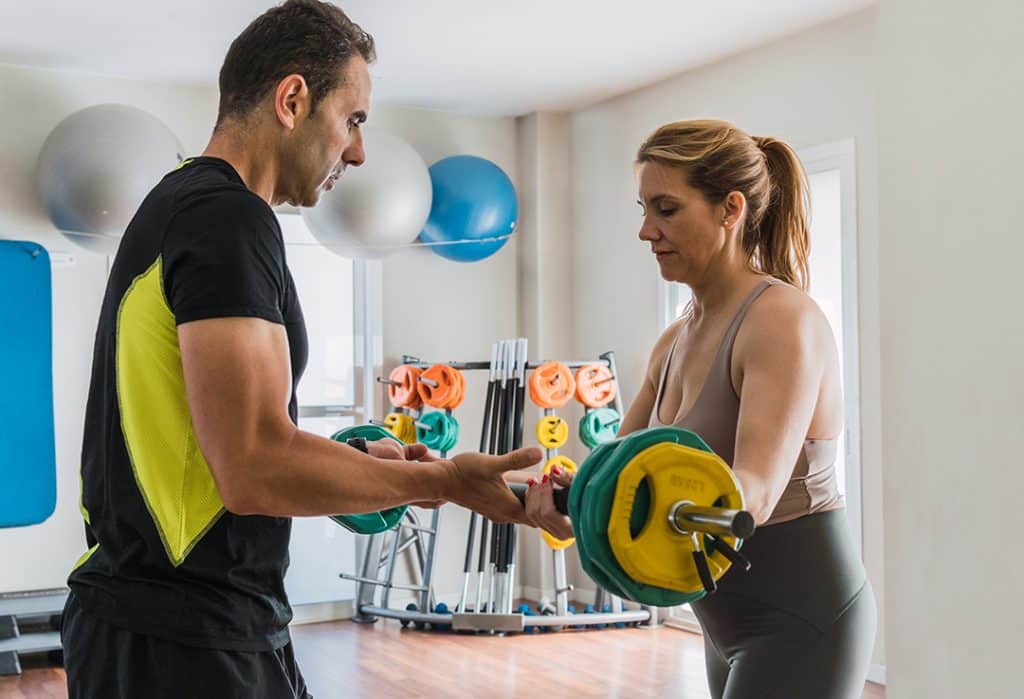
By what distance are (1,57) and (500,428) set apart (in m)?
2.76

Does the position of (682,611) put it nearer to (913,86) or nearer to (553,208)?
(553,208)

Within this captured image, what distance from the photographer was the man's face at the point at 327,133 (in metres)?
1.38

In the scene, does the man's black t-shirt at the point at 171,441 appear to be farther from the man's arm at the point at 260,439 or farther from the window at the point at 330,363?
the window at the point at 330,363

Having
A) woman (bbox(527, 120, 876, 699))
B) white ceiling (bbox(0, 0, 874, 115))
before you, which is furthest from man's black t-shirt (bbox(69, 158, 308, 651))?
white ceiling (bbox(0, 0, 874, 115))

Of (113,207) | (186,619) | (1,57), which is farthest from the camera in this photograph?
(1,57)

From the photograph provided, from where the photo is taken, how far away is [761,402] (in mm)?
1496

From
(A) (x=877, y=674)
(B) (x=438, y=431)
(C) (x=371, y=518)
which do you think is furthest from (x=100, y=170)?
(A) (x=877, y=674)

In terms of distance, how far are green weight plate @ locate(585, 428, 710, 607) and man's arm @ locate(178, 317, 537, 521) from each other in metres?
0.23

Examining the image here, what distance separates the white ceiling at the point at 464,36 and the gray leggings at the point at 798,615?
3.21 metres

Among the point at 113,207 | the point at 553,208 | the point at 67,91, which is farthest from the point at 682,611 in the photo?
the point at 67,91

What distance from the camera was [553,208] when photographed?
6316 mm

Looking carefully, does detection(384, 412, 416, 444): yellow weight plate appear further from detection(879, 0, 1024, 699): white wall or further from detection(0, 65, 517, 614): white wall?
detection(879, 0, 1024, 699): white wall

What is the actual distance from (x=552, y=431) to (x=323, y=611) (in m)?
1.50

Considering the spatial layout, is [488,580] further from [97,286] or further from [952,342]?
[952,342]
